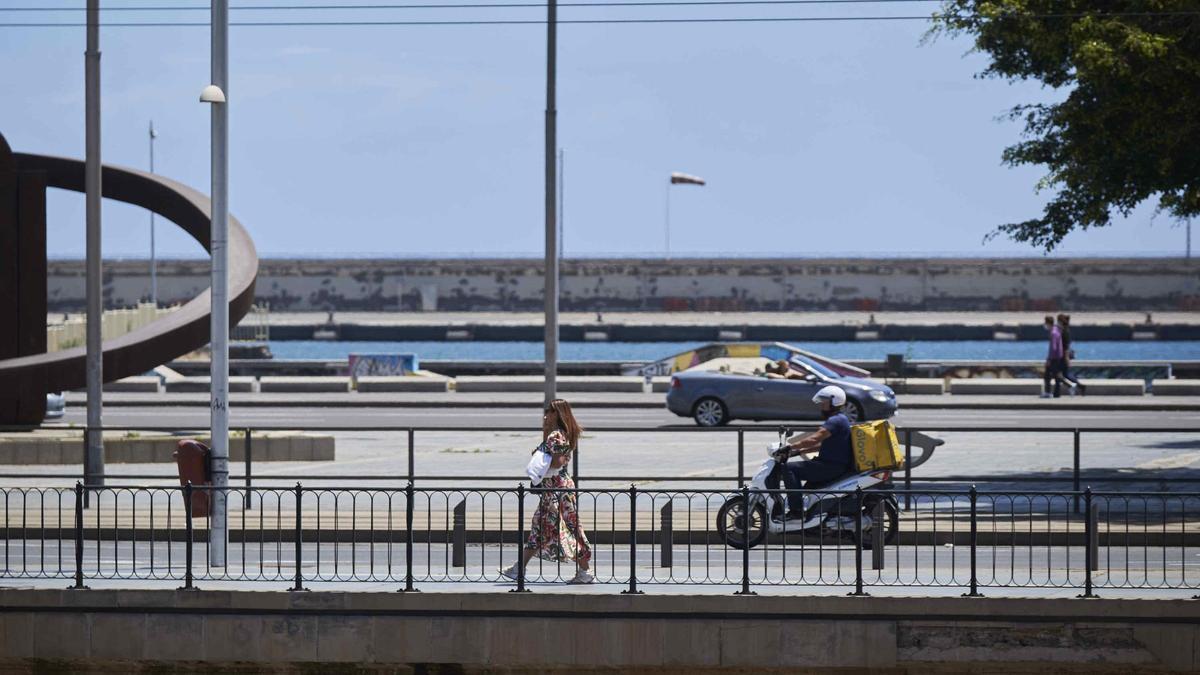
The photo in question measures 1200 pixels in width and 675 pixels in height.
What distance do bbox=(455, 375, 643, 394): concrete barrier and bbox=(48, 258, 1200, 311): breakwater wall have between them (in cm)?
10300

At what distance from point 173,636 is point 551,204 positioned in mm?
14234

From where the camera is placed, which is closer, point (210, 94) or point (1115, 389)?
point (210, 94)

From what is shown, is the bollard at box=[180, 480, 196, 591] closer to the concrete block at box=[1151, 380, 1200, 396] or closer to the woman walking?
the woman walking

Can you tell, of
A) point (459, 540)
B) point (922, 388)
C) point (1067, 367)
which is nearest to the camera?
point (459, 540)

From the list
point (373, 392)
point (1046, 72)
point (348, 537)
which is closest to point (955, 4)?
point (1046, 72)

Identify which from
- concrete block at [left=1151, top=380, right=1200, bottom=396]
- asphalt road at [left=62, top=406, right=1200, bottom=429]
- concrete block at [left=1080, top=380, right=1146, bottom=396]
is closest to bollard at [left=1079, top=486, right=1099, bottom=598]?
asphalt road at [left=62, top=406, right=1200, bottom=429]

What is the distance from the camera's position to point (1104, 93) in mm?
20562

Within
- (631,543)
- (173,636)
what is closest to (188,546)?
(173,636)

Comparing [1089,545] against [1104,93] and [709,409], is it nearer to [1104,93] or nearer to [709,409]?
[1104,93]

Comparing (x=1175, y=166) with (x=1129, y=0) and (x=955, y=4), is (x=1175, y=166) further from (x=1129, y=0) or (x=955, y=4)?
(x=955, y=4)

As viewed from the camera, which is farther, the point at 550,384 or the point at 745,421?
the point at 745,421

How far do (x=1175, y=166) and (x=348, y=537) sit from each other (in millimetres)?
10973

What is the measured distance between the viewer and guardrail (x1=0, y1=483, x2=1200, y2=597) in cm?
1315

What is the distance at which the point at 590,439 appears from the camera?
29.7 meters
